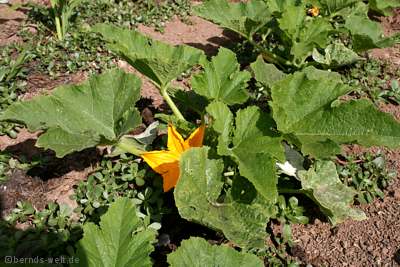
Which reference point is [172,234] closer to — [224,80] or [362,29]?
[224,80]

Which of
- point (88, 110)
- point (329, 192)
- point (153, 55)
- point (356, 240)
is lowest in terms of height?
point (356, 240)

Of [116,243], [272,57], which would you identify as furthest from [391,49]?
[116,243]

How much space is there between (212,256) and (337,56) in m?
2.51

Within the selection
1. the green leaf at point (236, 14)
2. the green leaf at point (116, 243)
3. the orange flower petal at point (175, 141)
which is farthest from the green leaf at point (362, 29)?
the green leaf at point (116, 243)

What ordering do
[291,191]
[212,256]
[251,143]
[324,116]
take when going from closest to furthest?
1. [212,256]
2. [251,143]
3. [324,116]
4. [291,191]

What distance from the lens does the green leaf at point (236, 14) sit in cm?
406

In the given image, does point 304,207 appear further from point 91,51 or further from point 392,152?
point 91,51

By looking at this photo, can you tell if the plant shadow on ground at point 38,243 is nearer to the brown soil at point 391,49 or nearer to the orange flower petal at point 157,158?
the orange flower petal at point 157,158

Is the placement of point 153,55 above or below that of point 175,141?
above

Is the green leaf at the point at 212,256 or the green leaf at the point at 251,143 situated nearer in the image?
the green leaf at the point at 212,256

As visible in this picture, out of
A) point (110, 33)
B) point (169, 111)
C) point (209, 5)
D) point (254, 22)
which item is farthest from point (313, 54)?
point (110, 33)

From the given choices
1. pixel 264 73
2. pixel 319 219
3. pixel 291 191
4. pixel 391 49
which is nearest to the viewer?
pixel 291 191

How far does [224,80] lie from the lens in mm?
3141

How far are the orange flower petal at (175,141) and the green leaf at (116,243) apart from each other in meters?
0.78
